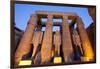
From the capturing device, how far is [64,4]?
2.35m

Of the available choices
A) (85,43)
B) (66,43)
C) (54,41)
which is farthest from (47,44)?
(85,43)

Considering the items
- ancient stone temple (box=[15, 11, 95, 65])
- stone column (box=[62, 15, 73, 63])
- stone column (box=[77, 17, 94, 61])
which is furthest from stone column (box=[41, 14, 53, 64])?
stone column (box=[77, 17, 94, 61])

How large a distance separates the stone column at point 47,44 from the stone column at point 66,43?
0.56 feet

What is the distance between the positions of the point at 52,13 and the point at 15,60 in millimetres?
725

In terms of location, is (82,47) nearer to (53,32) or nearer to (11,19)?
(53,32)

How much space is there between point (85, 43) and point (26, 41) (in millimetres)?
769

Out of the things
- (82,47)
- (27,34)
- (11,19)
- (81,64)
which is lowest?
(81,64)

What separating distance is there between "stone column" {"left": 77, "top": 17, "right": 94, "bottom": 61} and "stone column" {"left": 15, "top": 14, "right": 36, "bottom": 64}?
600mm

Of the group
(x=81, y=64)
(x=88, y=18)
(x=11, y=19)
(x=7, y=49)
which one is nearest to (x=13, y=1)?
(x=11, y=19)

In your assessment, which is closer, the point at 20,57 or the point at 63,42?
the point at 20,57

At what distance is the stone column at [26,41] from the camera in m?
2.18

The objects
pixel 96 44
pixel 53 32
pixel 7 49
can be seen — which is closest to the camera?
pixel 7 49

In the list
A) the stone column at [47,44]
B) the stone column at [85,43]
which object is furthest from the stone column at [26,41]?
the stone column at [85,43]

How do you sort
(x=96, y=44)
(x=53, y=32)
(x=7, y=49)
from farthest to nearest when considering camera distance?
(x=96, y=44) → (x=53, y=32) → (x=7, y=49)
